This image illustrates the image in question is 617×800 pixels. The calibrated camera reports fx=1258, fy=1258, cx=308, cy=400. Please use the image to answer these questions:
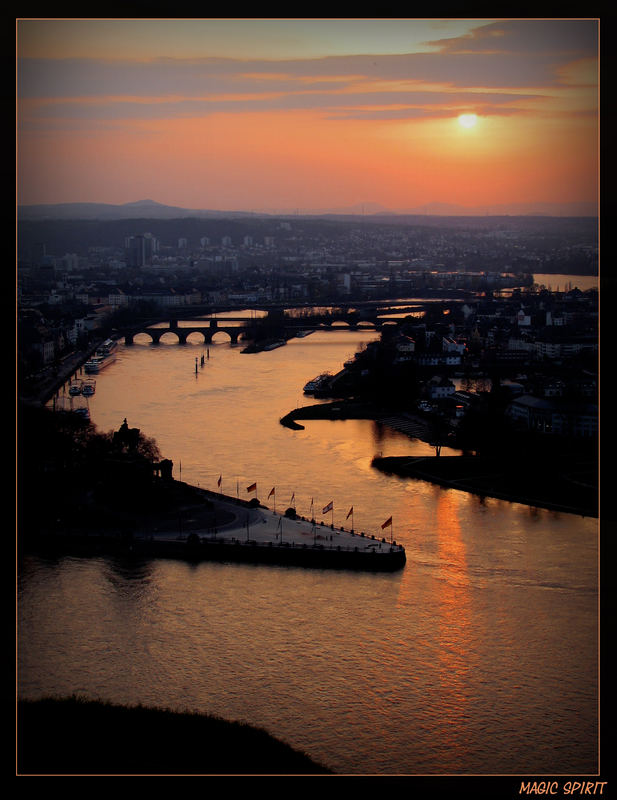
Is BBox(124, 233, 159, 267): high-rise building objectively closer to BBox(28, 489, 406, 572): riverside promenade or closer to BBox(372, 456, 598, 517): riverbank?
BBox(372, 456, 598, 517): riverbank

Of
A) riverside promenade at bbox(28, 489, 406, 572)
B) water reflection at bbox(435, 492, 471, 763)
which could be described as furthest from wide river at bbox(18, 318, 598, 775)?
riverside promenade at bbox(28, 489, 406, 572)

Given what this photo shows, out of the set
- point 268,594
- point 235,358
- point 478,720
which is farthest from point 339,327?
point 478,720

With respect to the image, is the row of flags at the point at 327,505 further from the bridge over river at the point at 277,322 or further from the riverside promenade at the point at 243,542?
the bridge over river at the point at 277,322

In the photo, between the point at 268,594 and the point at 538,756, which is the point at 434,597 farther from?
the point at 538,756

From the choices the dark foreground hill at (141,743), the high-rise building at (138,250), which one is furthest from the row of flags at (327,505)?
the high-rise building at (138,250)

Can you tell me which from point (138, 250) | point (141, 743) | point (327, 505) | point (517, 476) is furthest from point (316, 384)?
point (138, 250)
